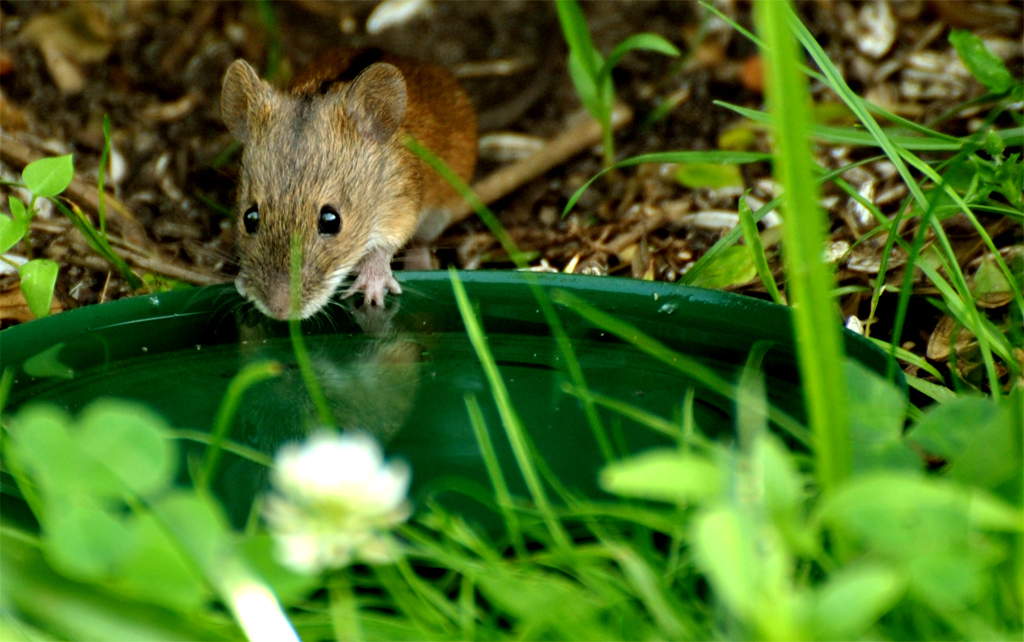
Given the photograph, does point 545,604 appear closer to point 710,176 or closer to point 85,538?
point 85,538

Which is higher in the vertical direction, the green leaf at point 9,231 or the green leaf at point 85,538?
the green leaf at point 9,231

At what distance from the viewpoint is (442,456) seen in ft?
8.71

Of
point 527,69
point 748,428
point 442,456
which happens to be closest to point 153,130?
point 527,69

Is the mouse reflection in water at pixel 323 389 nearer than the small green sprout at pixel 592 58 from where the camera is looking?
Yes

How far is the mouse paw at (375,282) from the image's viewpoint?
11.7 ft

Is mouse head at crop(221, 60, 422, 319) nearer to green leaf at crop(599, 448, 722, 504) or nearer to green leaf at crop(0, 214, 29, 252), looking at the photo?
green leaf at crop(0, 214, 29, 252)

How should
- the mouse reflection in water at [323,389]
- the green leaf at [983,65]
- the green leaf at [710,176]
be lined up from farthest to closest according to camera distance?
the green leaf at [710,176], the green leaf at [983,65], the mouse reflection in water at [323,389]

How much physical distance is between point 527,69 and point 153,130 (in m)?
1.79

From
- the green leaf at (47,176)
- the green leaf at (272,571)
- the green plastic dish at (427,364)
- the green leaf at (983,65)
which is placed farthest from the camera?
the green leaf at (983,65)

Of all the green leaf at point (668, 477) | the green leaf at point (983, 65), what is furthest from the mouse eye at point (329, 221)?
the green leaf at point (668, 477)

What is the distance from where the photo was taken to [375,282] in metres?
3.62

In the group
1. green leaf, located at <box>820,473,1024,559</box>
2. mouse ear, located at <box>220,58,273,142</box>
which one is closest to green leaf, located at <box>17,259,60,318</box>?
mouse ear, located at <box>220,58,273,142</box>

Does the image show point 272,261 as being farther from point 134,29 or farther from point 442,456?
point 134,29

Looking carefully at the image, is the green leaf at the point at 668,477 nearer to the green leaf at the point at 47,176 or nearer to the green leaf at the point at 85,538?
the green leaf at the point at 85,538
